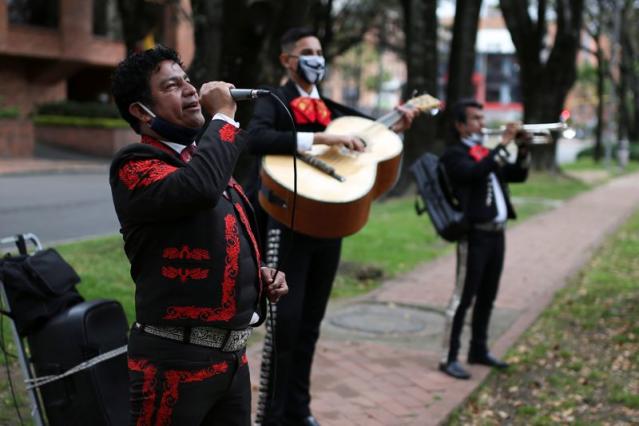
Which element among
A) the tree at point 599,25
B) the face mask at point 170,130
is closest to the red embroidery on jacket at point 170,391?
the face mask at point 170,130

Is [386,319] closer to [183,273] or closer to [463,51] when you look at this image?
[183,273]

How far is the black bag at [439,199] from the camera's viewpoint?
205 inches

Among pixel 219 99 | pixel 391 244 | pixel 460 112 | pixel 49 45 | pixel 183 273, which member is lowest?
pixel 391 244

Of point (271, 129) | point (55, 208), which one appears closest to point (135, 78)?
Result: point (271, 129)

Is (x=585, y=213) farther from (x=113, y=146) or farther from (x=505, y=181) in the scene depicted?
(x=113, y=146)

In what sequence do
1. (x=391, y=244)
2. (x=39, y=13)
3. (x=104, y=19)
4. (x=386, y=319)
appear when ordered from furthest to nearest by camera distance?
(x=104, y=19)
(x=39, y=13)
(x=391, y=244)
(x=386, y=319)

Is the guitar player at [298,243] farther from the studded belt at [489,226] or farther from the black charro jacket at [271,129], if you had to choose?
the studded belt at [489,226]

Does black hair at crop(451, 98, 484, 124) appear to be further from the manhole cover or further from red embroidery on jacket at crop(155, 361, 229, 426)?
red embroidery on jacket at crop(155, 361, 229, 426)

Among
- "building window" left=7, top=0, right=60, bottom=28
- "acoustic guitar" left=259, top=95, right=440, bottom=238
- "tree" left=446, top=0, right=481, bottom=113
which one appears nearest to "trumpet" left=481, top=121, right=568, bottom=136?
"acoustic guitar" left=259, top=95, right=440, bottom=238

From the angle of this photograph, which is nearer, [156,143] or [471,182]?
[156,143]

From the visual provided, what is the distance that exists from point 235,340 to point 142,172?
1.97 feet

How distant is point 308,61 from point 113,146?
24766 mm

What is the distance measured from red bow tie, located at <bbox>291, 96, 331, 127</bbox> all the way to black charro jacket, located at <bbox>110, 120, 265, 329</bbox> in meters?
1.66

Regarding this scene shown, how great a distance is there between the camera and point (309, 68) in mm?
4066
